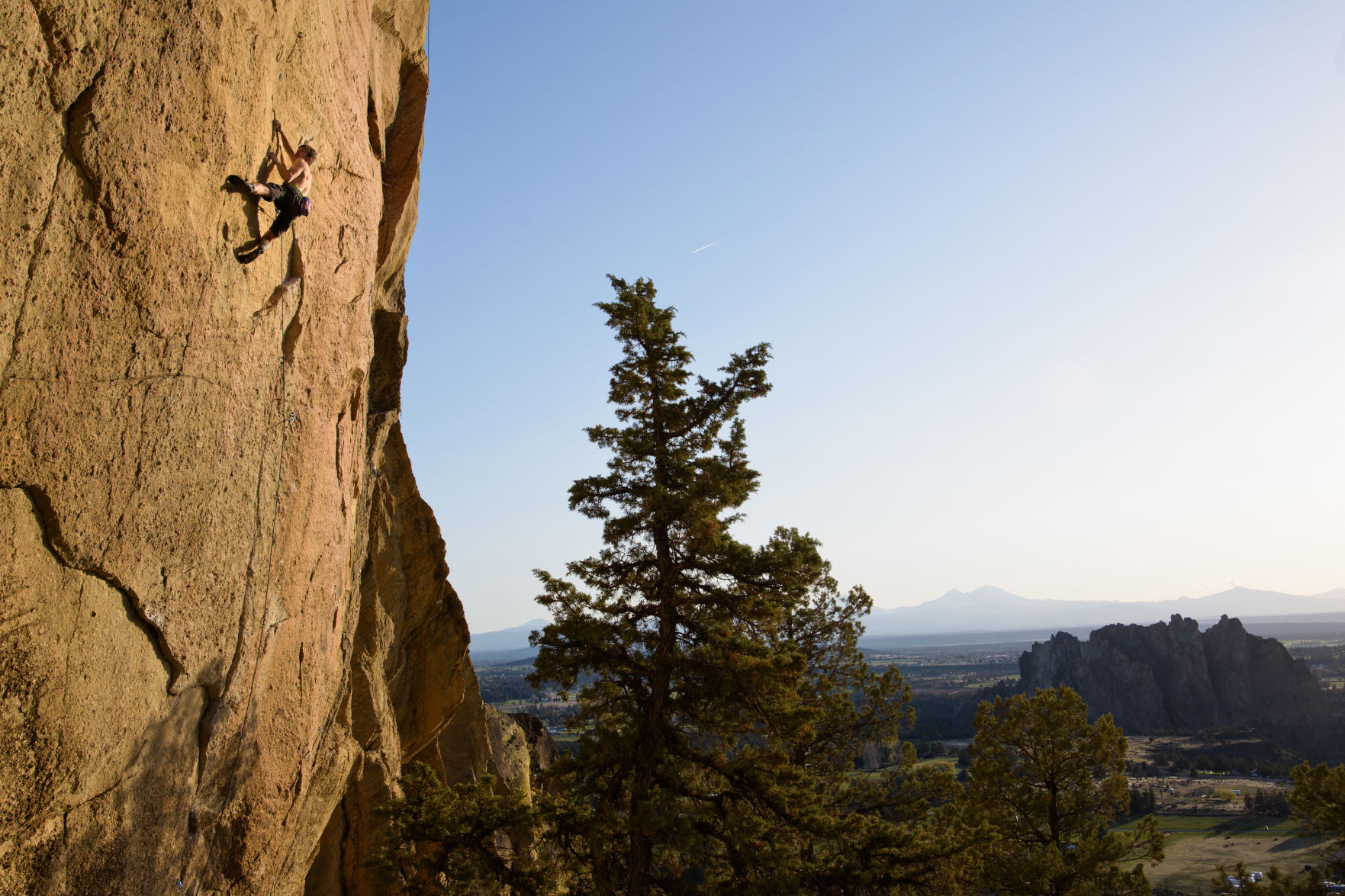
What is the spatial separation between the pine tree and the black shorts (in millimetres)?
16971

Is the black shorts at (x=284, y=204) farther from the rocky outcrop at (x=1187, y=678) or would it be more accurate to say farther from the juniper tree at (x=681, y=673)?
the rocky outcrop at (x=1187, y=678)

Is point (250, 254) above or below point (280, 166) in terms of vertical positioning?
below

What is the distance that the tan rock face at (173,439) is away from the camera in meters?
4.32

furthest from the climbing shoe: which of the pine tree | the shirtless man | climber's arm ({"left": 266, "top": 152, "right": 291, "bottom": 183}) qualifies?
the pine tree

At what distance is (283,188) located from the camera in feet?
21.3

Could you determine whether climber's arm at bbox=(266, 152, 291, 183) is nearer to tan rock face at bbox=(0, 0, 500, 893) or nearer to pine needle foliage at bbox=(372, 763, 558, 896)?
tan rock face at bbox=(0, 0, 500, 893)

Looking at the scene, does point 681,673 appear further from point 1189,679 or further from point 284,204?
point 1189,679

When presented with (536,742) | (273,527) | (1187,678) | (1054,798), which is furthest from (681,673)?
(1187,678)

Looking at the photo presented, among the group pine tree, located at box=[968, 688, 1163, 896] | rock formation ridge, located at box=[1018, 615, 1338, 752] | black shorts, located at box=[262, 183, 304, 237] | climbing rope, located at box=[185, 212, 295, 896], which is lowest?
rock formation ridge, located at box=[1018, 615, 1338, 752]

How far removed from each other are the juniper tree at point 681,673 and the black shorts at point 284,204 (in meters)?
7.34

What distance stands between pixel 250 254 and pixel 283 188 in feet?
2.30

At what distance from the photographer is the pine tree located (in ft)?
50.8

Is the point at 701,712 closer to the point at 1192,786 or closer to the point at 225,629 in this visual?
the point at 225,629

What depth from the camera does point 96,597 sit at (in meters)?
4.77
